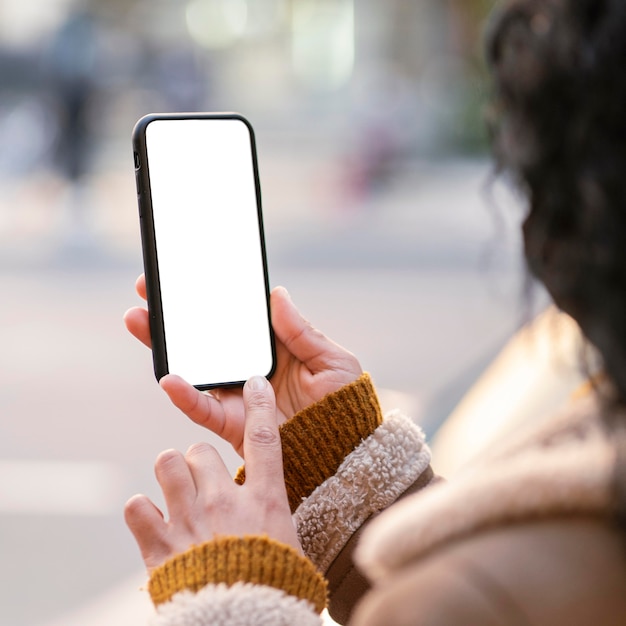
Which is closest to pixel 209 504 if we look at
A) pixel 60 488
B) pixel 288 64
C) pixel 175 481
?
pixel 175 481

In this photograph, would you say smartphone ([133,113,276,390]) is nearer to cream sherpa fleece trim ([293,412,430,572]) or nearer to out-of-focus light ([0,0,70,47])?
cream sherpa fleece trim ([293,412,430,572])

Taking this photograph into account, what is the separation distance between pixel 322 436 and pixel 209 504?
0.27m

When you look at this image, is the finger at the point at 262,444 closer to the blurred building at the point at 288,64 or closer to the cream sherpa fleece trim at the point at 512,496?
the cream sherpa fleece trim at the point at 512,496

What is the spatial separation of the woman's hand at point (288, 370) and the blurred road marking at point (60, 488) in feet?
7.22

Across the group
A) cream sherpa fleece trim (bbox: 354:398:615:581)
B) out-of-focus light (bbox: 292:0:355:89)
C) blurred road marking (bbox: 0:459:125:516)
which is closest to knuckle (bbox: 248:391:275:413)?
cream sherpa fleece trim (bbox: 354:398:615:581)

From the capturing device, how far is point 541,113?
2.27 feet

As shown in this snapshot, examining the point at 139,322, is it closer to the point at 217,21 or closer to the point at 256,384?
the point at 256,384

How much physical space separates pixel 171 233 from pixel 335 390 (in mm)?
309

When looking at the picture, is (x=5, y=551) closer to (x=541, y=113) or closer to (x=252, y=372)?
(x=252, y=372)

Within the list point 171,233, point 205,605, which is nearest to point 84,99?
point 171,233

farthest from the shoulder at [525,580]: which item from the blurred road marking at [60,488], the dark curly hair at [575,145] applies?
the blurred road marking at [60,488]

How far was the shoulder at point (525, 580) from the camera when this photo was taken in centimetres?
65

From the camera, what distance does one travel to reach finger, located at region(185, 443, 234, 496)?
102 cm

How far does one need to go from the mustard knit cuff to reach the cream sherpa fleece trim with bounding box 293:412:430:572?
29 centimetres
